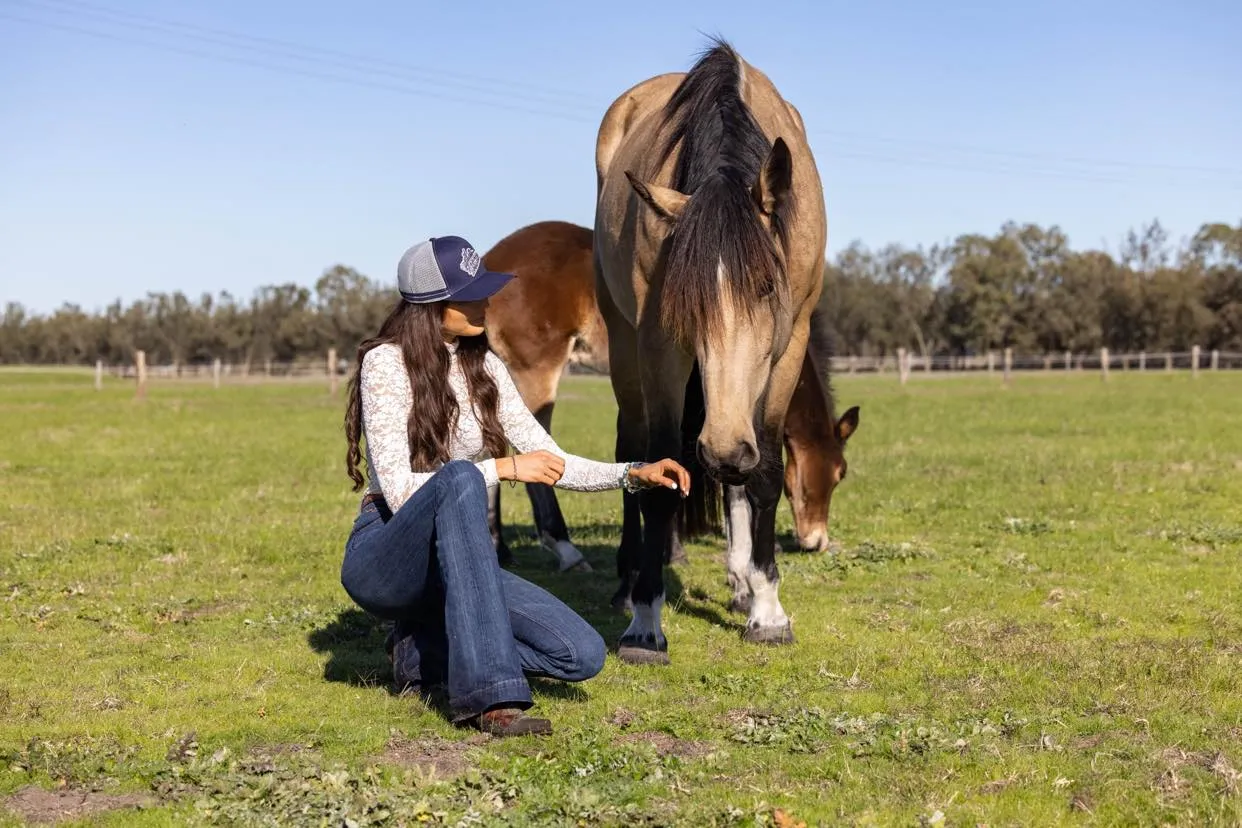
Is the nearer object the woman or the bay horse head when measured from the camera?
the woman

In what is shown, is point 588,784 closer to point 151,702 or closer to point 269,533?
point 151,702

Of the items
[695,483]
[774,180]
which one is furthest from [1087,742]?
[695,483]

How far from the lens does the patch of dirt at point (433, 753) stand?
3771 millimetres

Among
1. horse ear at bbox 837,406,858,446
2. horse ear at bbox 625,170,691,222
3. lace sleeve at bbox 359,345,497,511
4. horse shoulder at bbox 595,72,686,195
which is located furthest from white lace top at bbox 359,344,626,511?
horse ear at bbox 837,406,858,446

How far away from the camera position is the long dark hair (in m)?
4.47

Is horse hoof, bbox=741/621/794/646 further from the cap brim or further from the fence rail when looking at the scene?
the fence rail

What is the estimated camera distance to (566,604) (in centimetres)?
600

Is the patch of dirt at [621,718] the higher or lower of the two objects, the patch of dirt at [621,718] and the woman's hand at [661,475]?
the lower

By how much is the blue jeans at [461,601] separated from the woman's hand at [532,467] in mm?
140

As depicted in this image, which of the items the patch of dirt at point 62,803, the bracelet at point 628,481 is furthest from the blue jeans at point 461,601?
the patch of dirt at point 62,803

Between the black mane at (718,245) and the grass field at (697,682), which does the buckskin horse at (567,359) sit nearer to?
the grass field at (697,682)

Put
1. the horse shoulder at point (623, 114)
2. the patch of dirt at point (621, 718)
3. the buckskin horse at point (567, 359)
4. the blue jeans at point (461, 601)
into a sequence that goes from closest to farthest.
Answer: the blue jeans at point (461, 601) < the patch of dirt at point (621, 718) < the horse shoulder at point (623, 114) < the buckskin horse at point (567, 359)

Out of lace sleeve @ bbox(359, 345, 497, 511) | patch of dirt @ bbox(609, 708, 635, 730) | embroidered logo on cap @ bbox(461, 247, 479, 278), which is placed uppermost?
embroidered logo on cap @ bbox(461, 247, 479, 278)

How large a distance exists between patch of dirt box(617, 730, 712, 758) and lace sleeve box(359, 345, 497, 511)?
3.47 feet
